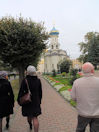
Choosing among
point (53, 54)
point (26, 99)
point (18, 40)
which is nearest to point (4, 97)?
point (26, 99)

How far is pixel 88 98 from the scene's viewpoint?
286cm

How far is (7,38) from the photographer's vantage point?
14922 mm

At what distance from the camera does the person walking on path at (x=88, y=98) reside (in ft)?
9.30

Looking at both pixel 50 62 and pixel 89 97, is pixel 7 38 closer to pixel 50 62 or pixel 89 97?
pixel 89 97

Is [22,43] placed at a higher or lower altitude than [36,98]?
higher

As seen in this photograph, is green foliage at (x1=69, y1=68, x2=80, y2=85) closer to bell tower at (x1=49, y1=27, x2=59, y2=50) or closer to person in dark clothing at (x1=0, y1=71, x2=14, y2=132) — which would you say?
person in dark clothing at (x1=0, y1=71, x2=14, y2=132)

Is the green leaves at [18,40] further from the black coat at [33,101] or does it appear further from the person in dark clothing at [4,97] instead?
the black coat at [33,101]

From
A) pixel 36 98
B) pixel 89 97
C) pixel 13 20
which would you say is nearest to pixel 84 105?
pixel 89 97

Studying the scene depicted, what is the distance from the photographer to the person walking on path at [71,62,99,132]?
2.84 metres

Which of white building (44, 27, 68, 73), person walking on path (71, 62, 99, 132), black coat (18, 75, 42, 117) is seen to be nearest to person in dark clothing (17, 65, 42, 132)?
black coat (18, 75, 42, 117)

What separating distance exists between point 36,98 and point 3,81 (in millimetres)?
1135

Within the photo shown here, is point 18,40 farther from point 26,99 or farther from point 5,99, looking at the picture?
point 26,99

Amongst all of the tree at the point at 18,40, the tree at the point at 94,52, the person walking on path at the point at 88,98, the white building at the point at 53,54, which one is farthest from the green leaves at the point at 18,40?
the white building at the point at 53,54

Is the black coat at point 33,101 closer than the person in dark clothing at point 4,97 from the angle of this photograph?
Yes
